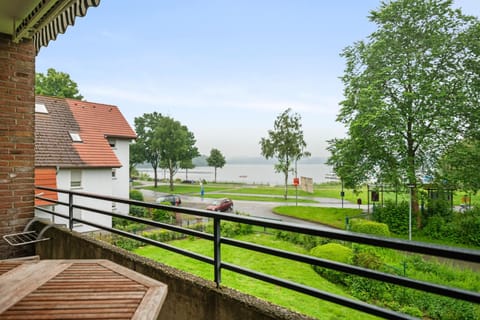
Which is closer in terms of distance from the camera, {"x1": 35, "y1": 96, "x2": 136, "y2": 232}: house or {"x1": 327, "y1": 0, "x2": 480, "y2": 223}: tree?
{"x1": 35, "y1": 96, "x2": 136, "y2": 232}: house

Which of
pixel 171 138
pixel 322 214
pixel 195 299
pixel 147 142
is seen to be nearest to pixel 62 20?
pixel 195 299

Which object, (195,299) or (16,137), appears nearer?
(195,299)

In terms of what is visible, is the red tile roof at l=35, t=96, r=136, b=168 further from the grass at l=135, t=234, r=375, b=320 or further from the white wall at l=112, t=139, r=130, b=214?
the grass at l=135, t=234, r=375, b=320

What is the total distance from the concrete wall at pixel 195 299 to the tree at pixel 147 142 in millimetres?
27698

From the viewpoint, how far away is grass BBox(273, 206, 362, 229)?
46.0 ft

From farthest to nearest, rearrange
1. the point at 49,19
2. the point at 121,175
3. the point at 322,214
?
1. the point at 121,175
2. the point at 322,214
3. the point at 49,19

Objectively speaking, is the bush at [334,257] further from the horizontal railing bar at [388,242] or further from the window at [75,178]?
the window at [75,178]

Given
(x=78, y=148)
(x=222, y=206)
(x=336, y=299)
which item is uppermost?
(x=78, y=148)

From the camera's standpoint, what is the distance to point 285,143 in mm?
21328

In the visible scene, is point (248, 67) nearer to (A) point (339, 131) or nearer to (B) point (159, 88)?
(B) point (159, 88)

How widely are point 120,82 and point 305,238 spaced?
891 inches

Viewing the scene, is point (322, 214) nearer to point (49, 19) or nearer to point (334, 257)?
point (334, 257)

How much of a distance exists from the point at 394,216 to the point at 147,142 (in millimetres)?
25607

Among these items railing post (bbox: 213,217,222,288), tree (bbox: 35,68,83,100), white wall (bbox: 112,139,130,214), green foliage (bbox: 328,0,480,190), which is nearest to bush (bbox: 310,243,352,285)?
railing post (bbox: 213,217,222,288)
